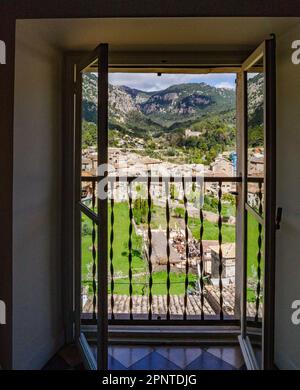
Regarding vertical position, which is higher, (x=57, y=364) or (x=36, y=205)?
(x=36, y=205)

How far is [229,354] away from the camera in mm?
2445

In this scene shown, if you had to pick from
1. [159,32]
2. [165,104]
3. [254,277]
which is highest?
[159,32]

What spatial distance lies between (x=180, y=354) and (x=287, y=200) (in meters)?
1.36

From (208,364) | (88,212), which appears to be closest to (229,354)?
(208,364)

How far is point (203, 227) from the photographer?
3.01m

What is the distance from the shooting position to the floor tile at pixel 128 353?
2377 mm

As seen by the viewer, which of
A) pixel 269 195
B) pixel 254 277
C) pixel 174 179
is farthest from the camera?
pixel 174 179

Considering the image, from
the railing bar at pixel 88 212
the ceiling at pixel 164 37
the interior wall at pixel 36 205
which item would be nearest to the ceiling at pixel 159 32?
the ceiling at pixel 164 37

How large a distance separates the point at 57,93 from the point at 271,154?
1.47 meters

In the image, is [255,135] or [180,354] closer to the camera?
[255,135]

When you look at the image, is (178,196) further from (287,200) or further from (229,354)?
(229,354)

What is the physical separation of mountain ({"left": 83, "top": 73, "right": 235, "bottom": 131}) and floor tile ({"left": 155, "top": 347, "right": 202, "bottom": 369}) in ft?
5.77
